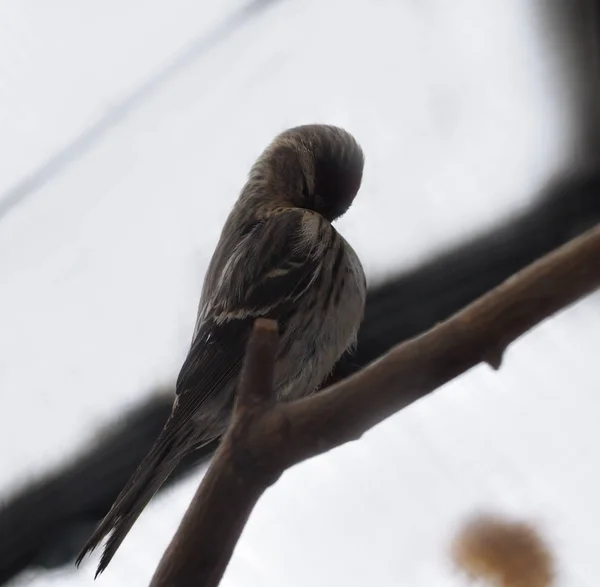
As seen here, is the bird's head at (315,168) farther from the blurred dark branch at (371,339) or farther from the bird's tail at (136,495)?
the bird's tail at (136,495)

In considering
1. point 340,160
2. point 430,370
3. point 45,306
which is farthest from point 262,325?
point 45,306

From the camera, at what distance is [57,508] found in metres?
1.37

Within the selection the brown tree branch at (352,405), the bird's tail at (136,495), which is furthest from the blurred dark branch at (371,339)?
the brown tree branch at (352,405)

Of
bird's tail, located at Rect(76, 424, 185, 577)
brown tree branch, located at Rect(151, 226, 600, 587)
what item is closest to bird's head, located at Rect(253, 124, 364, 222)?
bird's tail, located at Rect(76, 424, 185, 577)

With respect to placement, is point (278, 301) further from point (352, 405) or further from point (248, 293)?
point (352, 405)

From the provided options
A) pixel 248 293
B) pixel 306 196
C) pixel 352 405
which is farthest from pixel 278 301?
pixel 352 405

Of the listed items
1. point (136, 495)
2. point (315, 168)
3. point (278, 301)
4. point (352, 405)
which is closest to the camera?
point (352, 405)

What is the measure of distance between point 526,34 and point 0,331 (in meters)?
0.95

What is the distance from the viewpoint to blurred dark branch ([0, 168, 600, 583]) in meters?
1.23

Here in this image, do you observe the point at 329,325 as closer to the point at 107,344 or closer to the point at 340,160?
the point at 340,160

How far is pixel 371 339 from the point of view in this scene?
129 centimetres

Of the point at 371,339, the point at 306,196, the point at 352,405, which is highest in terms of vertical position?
the point at 352,405

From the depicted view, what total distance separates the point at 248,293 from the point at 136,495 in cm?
30

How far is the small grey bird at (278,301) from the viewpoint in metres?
0.95
